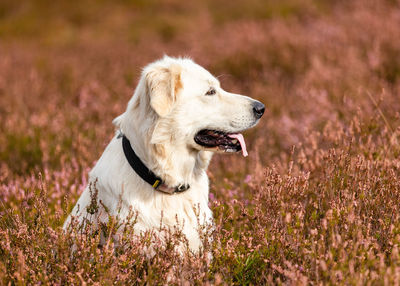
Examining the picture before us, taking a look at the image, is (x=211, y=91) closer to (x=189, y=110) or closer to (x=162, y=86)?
(x=189, y=110)

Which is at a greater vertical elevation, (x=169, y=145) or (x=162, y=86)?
(x=162, y=86)

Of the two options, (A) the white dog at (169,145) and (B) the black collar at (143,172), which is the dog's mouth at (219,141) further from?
(B) the black collar at (143,172)

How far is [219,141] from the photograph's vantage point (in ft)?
10.2

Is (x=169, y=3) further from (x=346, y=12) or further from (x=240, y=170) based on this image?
(x=240, y=170)

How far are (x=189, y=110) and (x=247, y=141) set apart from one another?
311cm

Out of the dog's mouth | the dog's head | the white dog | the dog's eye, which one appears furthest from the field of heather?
the dog's eye

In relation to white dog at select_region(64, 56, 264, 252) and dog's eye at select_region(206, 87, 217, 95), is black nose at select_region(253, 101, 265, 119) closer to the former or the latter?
white dog at select_region(64, 56, 264, 252)

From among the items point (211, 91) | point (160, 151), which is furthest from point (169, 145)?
point (211, 91)

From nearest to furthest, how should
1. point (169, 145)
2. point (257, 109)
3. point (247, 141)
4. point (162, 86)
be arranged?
point (162, 86), point (169, 145), point (257, 109), point (247, 141)

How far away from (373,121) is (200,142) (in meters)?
1.63

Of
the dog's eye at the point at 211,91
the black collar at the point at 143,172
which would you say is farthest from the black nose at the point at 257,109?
the black collar at the point at 143,172

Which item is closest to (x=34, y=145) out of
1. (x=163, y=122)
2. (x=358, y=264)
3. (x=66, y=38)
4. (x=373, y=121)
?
(x=163, y=122)

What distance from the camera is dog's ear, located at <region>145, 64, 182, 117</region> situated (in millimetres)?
2780

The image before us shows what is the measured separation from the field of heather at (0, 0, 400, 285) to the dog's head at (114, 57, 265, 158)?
0.44 metres
